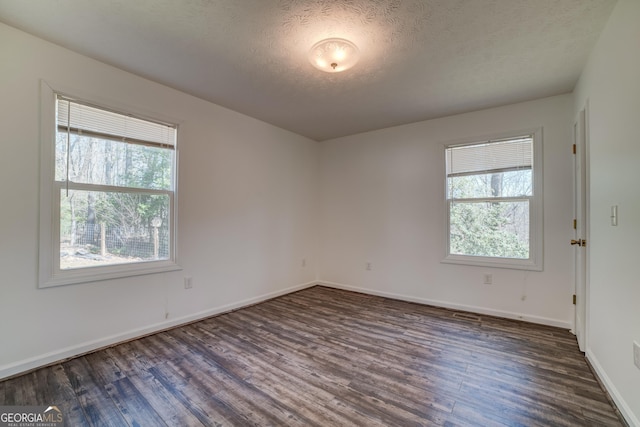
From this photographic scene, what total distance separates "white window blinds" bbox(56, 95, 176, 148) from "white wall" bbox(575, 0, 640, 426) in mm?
3715

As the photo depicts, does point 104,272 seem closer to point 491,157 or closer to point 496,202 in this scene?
point 496,202

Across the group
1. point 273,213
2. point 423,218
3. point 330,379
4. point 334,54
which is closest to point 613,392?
point 330,379

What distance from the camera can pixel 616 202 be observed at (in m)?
1.79

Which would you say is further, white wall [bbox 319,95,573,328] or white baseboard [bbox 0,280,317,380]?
white wall [bbox 319,95,573,328]

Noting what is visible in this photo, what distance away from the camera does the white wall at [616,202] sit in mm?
1573

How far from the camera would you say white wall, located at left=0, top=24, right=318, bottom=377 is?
2.12 m

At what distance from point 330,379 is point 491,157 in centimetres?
316

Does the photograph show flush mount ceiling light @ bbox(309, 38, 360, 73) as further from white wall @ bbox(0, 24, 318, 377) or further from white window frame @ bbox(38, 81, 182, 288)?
white window frame @ bbox(38, 81, 182, 288)

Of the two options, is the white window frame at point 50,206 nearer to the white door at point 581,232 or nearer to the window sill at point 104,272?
the window sill at point 104,272

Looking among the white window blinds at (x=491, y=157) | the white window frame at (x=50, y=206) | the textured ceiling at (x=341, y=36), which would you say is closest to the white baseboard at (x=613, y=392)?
the white window blinds at (x=491, y=157)

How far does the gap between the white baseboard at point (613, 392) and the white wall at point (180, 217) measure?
11.4 ft

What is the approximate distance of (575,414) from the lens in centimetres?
171

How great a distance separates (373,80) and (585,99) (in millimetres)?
1858

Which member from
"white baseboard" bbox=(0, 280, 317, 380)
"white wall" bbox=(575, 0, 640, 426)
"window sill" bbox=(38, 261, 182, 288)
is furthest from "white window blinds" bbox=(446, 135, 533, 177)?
→ "window sill" bbox=(38, 261, 182, 288)
